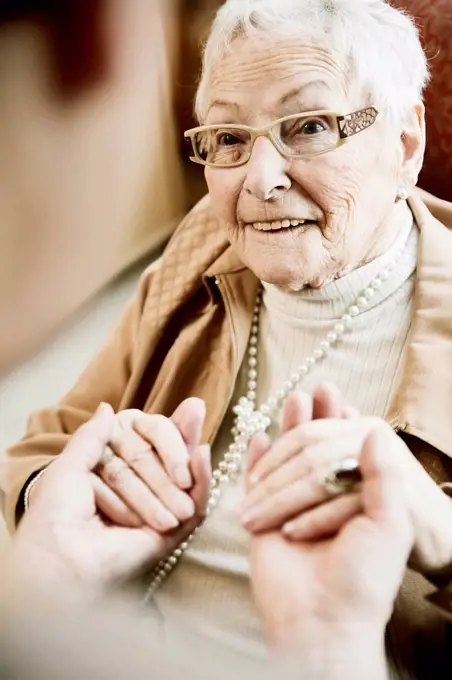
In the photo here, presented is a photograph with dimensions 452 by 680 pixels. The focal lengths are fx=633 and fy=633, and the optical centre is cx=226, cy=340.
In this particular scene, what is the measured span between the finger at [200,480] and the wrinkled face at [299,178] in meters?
0.16

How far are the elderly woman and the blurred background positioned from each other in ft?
0.11

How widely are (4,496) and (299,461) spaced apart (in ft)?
0.97

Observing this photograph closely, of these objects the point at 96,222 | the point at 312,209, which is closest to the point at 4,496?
the point at 96,222

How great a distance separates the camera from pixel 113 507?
48 centimetres

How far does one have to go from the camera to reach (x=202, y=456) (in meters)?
0.48

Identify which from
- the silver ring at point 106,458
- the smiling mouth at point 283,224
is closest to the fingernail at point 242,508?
the silver ring at point 106,458

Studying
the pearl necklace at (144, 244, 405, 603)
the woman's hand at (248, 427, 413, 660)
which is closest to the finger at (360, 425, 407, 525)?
the woman's hand at (248, 427, 413, 660)

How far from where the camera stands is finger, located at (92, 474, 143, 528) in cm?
48

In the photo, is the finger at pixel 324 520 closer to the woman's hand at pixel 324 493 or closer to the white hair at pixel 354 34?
the woman's hand at pixel 324 493

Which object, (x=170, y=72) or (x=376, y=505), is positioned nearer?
(x=376, y=505)

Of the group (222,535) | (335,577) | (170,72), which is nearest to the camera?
(335,577)

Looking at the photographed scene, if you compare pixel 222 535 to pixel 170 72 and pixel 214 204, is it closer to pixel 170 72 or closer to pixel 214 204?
pixel 214 204

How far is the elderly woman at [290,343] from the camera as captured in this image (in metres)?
0.43

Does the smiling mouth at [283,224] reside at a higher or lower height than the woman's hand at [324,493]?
higher
